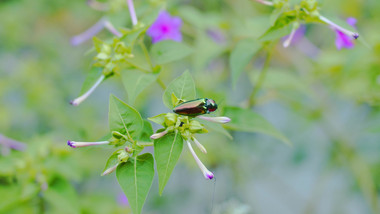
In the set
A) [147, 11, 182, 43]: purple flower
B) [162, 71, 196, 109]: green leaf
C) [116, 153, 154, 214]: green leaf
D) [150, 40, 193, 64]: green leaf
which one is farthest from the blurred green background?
[116, 153, 154, 214]: green leaf

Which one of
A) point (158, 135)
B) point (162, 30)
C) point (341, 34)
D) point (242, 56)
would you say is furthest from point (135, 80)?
point (341, 34)

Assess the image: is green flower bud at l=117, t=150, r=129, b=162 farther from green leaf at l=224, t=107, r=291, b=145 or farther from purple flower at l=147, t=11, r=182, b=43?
purple flower at l=147, t=11, r=182, b=43

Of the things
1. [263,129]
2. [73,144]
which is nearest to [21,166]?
[73,144]

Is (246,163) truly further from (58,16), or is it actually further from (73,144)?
(58,16)

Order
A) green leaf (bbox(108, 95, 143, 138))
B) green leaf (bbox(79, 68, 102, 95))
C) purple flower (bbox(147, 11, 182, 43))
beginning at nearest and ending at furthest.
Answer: green leaf (bbox(108, 95, 143, 138)) < green leaf (bbox(79, 68, 102, 95)) < purple flower (bbox(147, 11, 182, 43))

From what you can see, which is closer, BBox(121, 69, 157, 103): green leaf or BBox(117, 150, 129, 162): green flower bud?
BBox(117, 150, 129, 162): green flower bud

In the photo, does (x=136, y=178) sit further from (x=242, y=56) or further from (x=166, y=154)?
(x=242, y=56)
